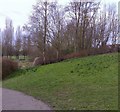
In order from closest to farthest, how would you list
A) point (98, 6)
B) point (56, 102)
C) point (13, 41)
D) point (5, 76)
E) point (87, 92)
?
point (56, 102) < point (87, 92) < point (5, 76) < point (98, 6) < point (13, 41)

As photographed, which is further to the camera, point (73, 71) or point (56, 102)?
point (73, 71)


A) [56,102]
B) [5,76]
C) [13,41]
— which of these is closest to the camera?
[56,102]

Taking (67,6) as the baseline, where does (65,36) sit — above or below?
below

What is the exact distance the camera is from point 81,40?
2047 inches

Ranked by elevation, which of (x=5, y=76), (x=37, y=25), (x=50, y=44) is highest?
(x=37, y=25)

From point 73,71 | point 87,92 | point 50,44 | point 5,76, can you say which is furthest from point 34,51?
point 87,92

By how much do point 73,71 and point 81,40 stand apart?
27.8 m

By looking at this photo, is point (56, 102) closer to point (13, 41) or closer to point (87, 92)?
point (87, 92)

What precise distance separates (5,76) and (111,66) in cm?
1414

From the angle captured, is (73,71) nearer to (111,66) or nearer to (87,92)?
(111,66)

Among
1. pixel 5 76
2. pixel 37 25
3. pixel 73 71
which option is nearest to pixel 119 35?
pixel 37 25

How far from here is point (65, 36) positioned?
5412cm

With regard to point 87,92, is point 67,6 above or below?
above

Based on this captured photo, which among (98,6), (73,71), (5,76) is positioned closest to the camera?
(73,71)
